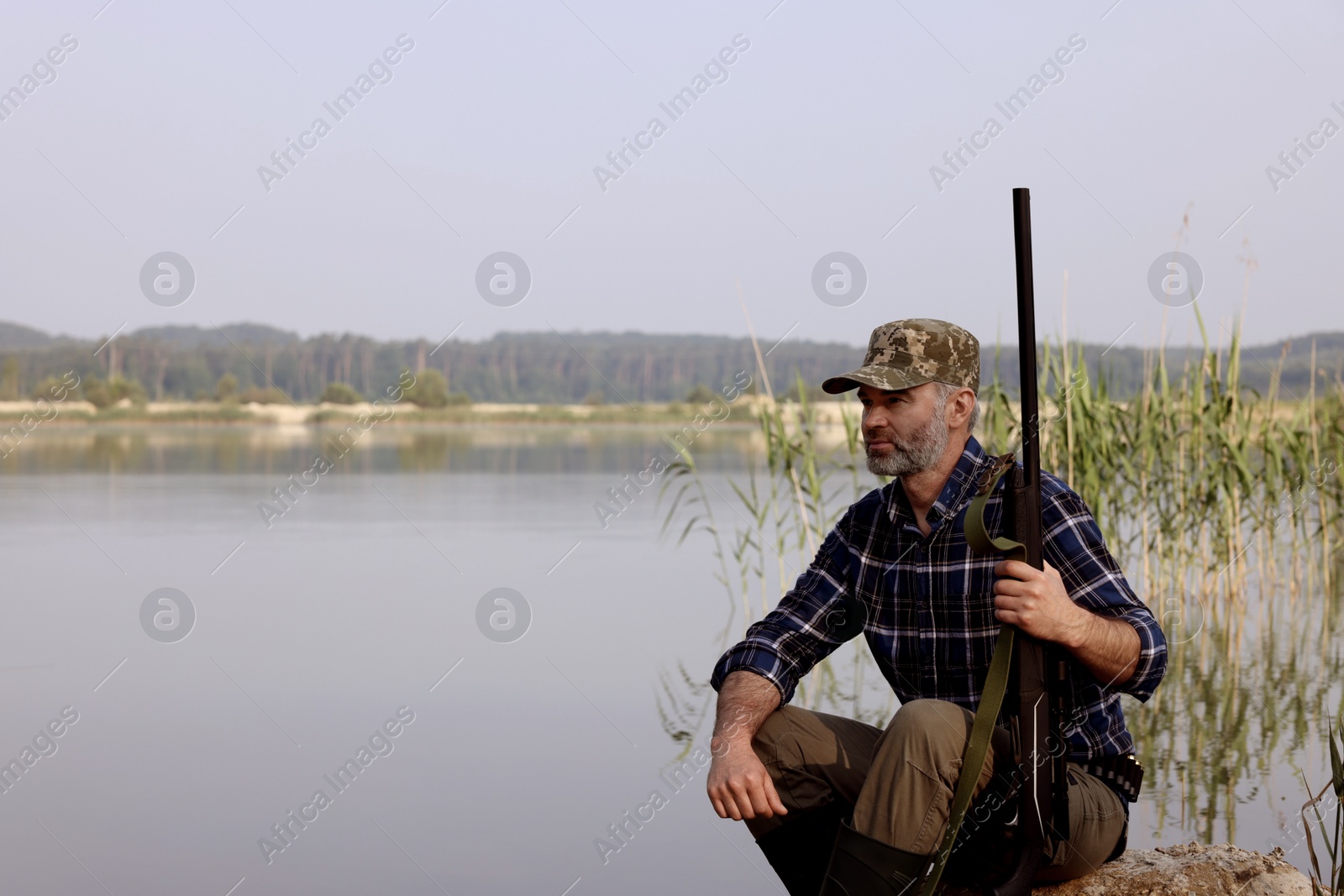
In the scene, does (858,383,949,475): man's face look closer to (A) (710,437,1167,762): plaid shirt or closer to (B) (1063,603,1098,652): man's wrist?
(A) (710,437,1167,762): plaid shirt

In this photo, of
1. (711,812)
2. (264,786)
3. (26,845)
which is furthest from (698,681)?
(26,845)

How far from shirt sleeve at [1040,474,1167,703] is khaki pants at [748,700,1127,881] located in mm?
243

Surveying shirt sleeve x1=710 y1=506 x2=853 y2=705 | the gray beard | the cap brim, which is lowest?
shirt sleeve x1=710 y1=506 x2=853 y2=705

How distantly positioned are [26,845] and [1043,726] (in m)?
3.20

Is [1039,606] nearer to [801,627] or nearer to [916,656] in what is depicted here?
[916,656]

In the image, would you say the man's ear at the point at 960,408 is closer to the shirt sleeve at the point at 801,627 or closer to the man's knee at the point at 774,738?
the shirt sleeve at the point at 801,627

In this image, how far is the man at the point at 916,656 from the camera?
228 cm

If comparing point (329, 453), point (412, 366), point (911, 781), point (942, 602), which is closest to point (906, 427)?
point (942, 602)

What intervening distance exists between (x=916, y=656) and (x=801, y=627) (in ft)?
0.77

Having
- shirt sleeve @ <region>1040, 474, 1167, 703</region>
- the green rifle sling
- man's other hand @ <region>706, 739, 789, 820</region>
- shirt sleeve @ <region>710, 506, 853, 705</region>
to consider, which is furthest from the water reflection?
the green rifle sling

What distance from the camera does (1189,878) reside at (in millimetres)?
2600

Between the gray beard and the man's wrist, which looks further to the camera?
the gray beard

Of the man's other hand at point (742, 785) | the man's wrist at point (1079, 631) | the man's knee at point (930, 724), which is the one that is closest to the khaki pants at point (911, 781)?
the man's knee at point (930, 724)

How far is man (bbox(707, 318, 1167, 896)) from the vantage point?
2281 millimetres
